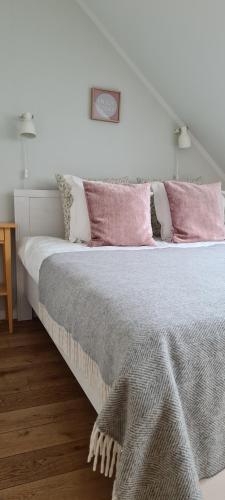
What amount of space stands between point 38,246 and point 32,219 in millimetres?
461

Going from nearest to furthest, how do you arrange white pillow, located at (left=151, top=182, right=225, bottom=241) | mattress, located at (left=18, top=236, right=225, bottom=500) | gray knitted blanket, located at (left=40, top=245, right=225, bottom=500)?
gray knitted blanket, located at (left=40, top=245, right=225, bottom=500), mattress, located at (left=18, top=236, right=225, bottom=500), white pillow, located at (left=151, top=182, right=225, bottom=241)

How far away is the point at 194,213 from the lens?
2.10m

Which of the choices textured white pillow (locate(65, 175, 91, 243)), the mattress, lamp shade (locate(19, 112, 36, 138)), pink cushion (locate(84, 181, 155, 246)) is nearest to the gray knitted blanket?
the mattress

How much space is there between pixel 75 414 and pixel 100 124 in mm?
1934

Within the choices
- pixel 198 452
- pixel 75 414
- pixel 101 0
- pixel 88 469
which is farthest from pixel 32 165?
pixel 198 452

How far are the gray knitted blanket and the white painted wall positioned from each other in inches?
61.1

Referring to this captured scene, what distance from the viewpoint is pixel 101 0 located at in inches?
87.3

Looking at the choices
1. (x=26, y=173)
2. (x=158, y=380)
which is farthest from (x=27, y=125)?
(x=158, y=380)

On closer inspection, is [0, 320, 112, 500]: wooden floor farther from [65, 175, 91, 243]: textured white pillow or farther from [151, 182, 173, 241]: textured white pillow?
[151, 182, 173, 241]: textured white pillow

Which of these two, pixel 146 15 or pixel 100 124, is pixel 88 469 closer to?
pixel 100 124

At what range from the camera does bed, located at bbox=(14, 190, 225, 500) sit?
4.30 ft

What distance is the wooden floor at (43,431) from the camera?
3.29 ft

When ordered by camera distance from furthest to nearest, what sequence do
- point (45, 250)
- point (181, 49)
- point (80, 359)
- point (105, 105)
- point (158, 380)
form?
point (105, 105), point (181, 49), point (45, 250), point (80, 359), point (158, 380)

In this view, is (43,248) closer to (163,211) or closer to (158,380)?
(163,211)
